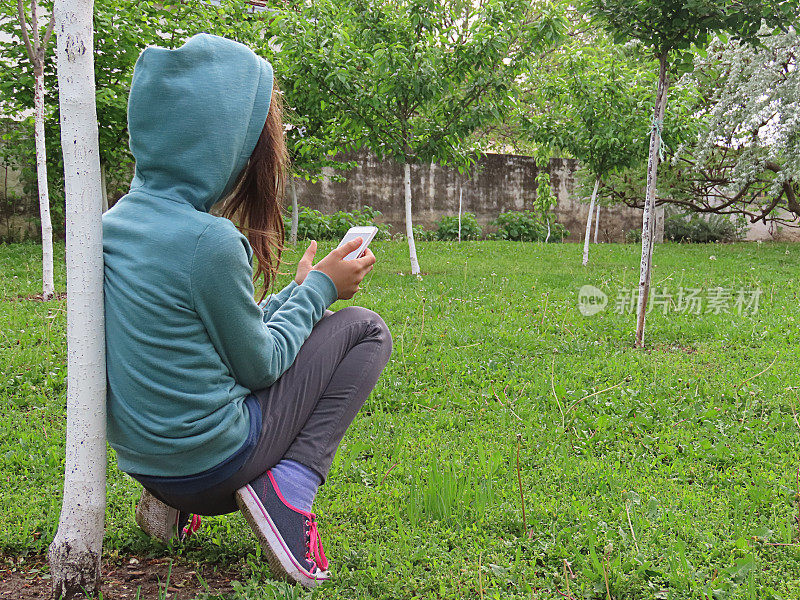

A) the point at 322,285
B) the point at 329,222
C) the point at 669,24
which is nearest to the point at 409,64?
the point at 669,24

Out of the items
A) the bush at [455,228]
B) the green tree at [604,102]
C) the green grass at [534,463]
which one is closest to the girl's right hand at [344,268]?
the green grass at [534,463]

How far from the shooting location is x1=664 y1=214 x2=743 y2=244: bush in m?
15.8

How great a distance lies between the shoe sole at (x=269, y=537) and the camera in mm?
1966

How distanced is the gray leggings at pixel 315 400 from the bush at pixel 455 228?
1210 centimetres

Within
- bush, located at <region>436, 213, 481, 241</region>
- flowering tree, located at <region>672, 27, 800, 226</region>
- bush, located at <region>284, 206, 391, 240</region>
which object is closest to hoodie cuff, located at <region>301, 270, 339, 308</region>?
flowering tree, located at <region>672, 27, 800, 226</region>

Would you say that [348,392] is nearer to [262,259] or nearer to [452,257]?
[262,259]

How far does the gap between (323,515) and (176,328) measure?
123 centimetres

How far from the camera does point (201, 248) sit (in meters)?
1.78

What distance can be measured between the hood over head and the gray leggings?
549mm

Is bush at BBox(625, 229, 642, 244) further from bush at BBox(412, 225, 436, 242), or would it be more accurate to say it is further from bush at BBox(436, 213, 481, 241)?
bush at BBox(412, 225, 436, 242)

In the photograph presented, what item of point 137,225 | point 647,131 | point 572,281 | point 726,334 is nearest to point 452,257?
point 572,281

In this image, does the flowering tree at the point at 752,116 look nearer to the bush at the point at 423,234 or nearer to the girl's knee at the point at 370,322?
the bush at the point at 423,234

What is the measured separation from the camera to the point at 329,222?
13016 mm

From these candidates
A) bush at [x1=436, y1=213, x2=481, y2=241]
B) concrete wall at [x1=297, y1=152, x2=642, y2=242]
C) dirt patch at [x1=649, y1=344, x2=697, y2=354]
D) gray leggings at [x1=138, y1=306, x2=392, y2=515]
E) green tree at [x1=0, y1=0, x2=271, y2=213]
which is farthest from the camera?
bush at [x1=436, y1=213, x2=481, y2=241]
